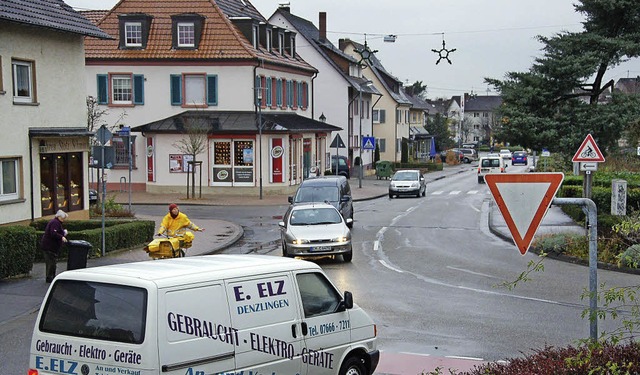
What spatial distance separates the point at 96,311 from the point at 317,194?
21.2 m

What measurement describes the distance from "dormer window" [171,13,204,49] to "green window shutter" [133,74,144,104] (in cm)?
263

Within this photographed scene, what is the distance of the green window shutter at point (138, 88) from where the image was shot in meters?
45.5

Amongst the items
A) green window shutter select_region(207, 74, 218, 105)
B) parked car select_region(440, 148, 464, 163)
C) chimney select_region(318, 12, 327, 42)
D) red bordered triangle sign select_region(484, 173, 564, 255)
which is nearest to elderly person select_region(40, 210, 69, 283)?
red bordered triangle sign select_region(484, 173, 564, 255)

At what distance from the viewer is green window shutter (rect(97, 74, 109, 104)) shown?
45.6 metres

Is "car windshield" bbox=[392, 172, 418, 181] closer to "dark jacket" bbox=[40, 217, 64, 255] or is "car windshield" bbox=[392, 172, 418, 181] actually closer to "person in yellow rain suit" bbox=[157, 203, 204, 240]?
"person in yellow rain suit" bbox=[157, 203, 204, 240]

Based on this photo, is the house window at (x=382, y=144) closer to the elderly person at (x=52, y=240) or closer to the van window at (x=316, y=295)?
the elderly person at (x=52, y=240)

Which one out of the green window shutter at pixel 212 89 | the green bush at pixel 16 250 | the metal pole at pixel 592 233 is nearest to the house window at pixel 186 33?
the green window shutter at pixel 212 89

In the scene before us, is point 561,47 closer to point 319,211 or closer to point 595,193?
point 595,193

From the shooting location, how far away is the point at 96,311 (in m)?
7.56

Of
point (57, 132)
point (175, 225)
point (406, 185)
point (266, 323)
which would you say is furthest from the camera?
point (406, 185)

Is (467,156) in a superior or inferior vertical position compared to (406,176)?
inferior

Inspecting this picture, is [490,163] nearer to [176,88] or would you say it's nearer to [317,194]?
[176,88]

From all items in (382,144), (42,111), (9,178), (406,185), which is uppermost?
(42,111)

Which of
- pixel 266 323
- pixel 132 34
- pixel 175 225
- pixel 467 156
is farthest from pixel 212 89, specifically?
pixel 467 156
